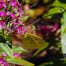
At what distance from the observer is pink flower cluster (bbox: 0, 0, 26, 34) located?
1.92m

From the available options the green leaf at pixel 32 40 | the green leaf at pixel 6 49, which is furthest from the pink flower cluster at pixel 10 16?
the green leaf at pixel 32 40

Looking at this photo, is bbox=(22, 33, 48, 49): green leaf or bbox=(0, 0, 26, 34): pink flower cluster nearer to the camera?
bbox=(0, 0, 26, 34): pink flower cluster

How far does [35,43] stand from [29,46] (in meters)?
0.15

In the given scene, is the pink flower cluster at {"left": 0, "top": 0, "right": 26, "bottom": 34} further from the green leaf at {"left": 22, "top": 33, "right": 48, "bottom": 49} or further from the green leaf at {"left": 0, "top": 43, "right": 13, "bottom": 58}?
the green leaf at {"left": 22, "top": 33, "right": 48, "bottom": 49}

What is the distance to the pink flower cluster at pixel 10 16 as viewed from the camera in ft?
6.31

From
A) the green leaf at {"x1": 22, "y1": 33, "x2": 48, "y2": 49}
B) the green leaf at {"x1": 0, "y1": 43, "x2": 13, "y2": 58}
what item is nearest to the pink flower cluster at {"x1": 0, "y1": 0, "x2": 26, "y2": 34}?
the green leaf at {"x1": 0, "y1": 43, "x2": 13, "y2": 58}

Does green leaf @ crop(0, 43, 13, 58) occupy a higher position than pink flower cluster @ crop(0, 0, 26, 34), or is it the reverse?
pink flower cluster @ crop(0, 0, 26, 34)

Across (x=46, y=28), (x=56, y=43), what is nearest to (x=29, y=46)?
(x=56, y=43)

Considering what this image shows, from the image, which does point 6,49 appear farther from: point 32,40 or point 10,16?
point 32,40

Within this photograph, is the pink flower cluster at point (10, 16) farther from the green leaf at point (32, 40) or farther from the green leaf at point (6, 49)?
the green leaf at point (32, 40)

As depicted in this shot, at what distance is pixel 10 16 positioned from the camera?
193cm

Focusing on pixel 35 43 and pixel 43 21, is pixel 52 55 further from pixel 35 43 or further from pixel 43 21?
pixel 35 43

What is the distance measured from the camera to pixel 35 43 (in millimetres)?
2525

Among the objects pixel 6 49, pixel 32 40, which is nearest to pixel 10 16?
pixel 6 49
